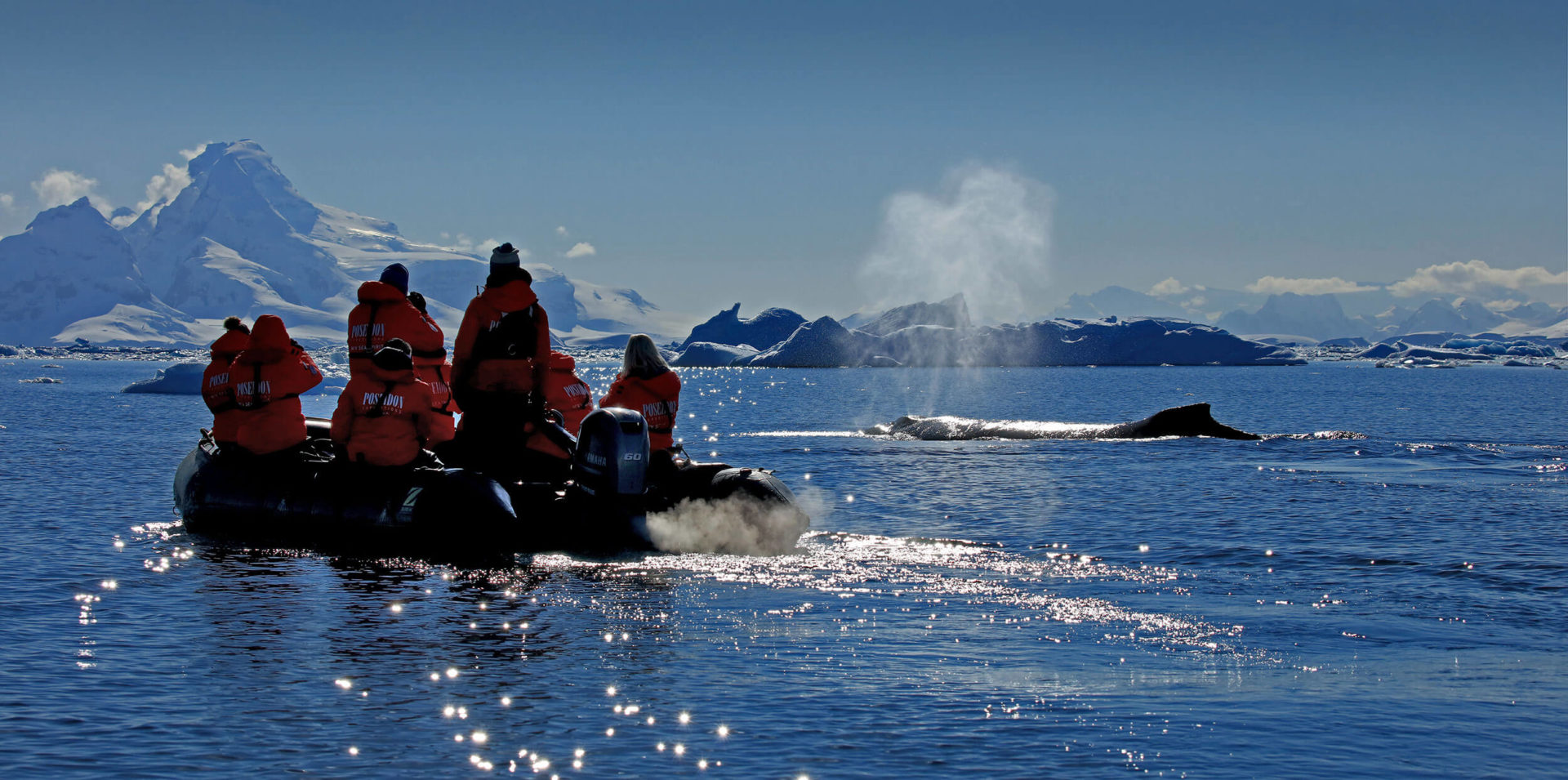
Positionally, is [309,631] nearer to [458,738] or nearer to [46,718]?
[46,718]

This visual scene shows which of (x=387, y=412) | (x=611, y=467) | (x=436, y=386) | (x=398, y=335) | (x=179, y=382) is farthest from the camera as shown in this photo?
(x=179, y=382)

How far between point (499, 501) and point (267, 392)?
4982mm

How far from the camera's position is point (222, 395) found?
66.2ft

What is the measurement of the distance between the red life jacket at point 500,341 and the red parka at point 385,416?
0.74 m

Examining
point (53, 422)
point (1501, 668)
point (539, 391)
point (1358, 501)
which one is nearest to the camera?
point (1501, 668)

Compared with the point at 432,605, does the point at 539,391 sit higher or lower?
higher

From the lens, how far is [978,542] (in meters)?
21.1

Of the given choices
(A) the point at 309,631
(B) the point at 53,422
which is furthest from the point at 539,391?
(B) the point at 53,422

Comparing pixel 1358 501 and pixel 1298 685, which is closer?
pixel 1298 685

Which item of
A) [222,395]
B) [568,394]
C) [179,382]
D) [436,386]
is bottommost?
[179,382]

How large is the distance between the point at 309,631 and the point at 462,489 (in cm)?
420

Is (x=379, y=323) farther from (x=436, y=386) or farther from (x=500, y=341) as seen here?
(x=500, y=341)

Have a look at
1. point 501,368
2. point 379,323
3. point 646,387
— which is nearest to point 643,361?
point 646,387

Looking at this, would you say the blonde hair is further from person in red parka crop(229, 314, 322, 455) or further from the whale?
the whale
